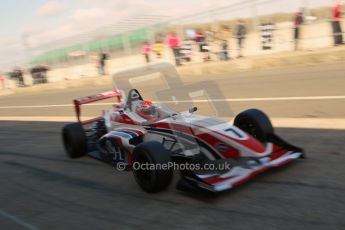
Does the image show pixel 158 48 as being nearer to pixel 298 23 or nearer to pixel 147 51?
pixel 147 51

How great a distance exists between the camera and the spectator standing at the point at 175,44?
1962 centimetres

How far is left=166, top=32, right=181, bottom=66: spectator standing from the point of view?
19625mm

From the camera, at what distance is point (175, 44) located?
1967 centimetres

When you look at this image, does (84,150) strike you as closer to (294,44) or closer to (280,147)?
(280,147)

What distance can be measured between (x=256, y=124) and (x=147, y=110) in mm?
1592

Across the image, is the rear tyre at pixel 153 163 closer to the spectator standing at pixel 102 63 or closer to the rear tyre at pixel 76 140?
the rear tyre at pixel 76 140

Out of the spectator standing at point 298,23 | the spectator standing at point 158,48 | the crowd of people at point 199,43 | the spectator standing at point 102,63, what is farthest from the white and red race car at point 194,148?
the spectator standing at point 102,63

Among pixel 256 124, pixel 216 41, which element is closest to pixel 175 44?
pixel 216 41

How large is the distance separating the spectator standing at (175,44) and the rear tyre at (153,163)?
14.8 metres

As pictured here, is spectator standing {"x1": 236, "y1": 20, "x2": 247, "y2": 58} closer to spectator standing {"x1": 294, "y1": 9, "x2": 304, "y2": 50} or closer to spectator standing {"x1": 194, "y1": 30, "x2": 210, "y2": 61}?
spectator standing {"x1": 194, "y1": 30, "x2": 210, "y2": 61}

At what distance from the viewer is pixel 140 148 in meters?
5.18

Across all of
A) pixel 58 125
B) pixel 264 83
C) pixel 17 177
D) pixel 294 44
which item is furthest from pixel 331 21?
pixel 17 177

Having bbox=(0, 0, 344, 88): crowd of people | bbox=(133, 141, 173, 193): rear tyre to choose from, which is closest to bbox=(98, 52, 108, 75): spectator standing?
bbox=(0, 0, 344, 88): crowd of people

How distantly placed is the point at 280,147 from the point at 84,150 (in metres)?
3.54
